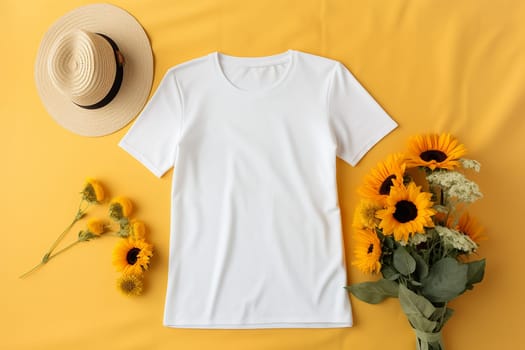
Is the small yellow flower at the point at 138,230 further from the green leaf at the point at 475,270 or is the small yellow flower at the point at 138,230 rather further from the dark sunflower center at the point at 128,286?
the green leaf at the point at 475,270

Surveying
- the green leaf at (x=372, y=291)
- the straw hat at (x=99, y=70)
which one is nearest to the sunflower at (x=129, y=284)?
the straw hat at (x=99, y=70)

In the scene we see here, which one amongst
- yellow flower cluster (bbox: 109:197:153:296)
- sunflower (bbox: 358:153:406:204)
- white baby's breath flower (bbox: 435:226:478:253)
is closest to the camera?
white baby's breath flower (bbox: 435:226:478:253)

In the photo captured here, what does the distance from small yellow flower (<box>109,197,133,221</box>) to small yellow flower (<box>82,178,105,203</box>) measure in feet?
0.16

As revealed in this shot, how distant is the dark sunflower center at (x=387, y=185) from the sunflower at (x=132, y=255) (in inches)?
26.0

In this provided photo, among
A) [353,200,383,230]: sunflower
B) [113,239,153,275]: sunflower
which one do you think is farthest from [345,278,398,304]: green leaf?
[113,239,153,275]: sunflower

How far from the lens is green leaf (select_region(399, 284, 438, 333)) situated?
2.96ft

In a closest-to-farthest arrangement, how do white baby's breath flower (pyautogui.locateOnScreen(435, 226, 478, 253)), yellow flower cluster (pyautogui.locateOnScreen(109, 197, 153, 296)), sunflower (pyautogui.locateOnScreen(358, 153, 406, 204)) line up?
1. white baby's breath flower (pyautogui.locateOnScreen(435, 226, 478, 253))
2. sunflower (pyautogui.locateOnScreen(358, 153, 406, 204))
3. yellow flower cluster (pyautogui.locateOnScreen(109, 197, 153, 296))

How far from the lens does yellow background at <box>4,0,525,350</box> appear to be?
1.05 m

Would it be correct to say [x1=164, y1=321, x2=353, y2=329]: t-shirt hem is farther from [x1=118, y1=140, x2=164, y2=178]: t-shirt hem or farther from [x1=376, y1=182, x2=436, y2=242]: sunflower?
[x1=118, y1=140, x2=164, y2=178]: t-shirt hem

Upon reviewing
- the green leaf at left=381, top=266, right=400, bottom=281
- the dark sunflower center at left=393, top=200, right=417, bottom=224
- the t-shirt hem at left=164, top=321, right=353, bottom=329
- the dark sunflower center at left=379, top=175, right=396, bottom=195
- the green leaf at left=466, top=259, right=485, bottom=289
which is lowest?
the t-shirt hem at left=164, top=321, right=353, bottom=329

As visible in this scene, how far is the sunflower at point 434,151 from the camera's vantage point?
39.1 inches

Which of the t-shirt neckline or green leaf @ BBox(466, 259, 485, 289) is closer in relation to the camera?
green leaf @ BBox(466, 259, 485, 289)

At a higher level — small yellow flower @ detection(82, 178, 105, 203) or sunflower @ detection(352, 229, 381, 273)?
small yellow flower @ detection(82, 178, 105, 203)

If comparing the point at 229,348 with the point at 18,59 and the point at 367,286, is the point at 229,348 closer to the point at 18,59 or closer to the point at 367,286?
the point at 367,286
